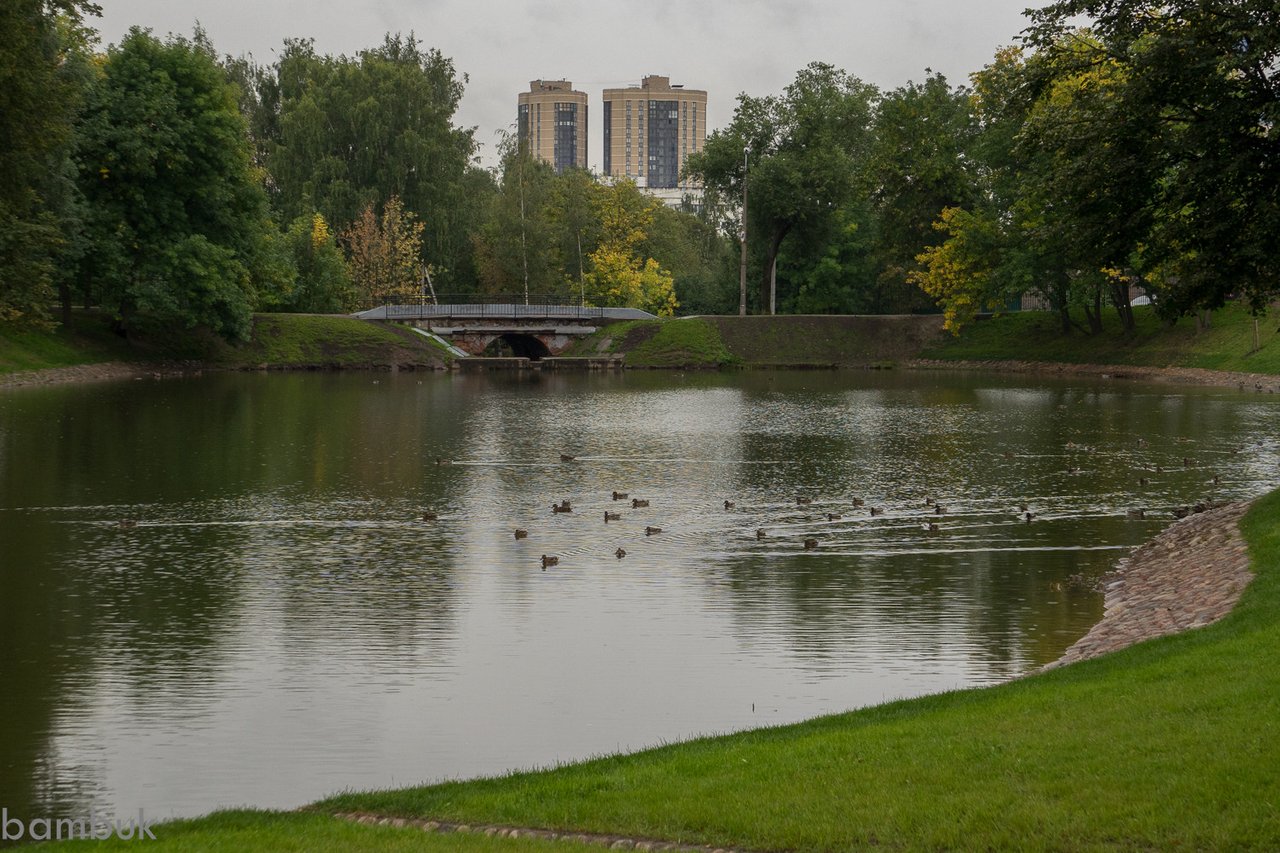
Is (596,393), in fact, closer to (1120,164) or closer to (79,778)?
(1120,164)

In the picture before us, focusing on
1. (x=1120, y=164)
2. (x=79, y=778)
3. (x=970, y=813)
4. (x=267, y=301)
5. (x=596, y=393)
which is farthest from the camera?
(x=267, y=301)

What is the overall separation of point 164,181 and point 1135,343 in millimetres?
57598

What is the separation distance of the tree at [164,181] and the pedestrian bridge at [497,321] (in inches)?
700

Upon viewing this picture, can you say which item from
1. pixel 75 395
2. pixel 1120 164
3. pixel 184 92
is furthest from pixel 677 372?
pixel 1120 164

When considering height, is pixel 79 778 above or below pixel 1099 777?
below

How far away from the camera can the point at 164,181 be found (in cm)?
7256

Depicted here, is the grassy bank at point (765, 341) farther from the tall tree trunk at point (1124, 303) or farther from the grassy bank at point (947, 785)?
the grassy bank at point (947, 785)

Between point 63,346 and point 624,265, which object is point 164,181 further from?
point 624,265

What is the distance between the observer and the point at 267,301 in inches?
3351

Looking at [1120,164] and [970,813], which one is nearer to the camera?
[970,813]

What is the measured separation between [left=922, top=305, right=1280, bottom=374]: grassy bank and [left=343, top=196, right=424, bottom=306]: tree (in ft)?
127

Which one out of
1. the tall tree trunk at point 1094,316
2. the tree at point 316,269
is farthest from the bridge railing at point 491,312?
the tall tree trunk at point 1094,316

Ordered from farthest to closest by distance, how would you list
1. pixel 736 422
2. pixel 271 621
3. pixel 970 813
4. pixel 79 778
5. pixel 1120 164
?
pixel 736 422 → pixel 1120 164 → pixel 271 621 → pixel 79 778 → pixel 970 813

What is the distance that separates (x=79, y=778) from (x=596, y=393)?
175 feet
